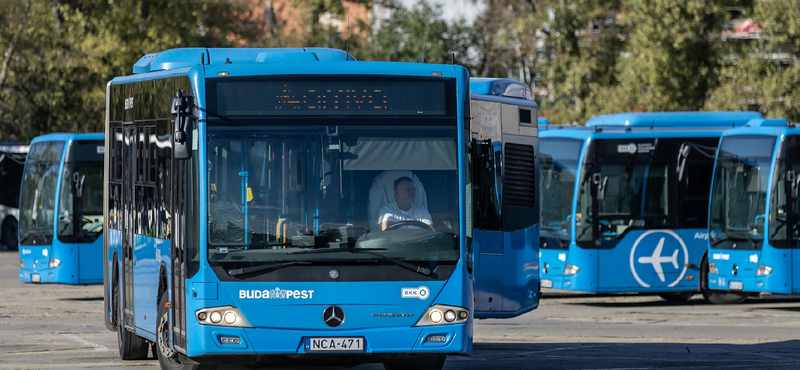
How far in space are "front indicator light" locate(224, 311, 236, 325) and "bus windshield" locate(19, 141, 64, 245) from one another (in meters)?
13.3

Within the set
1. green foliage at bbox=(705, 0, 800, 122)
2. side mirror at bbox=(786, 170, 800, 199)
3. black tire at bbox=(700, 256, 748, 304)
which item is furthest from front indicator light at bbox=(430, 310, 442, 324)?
green foliage at bbox=(705, 0, 800, 122)

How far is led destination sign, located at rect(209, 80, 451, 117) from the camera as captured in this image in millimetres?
9547

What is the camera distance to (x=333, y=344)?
31.1 feet

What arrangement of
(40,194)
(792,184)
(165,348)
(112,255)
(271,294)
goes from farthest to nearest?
1. (40,194)
2. (792,184)
3. (112,255)
4. (165,348)
5. (271,294)

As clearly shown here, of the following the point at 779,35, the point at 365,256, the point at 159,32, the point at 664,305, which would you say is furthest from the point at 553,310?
the point at 159,32

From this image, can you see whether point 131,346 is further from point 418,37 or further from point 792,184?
point 418,37

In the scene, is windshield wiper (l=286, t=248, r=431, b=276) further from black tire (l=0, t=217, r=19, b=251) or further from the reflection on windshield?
black tire (l=0, t=217, r=19, b=251)

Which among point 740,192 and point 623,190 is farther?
point 623,190

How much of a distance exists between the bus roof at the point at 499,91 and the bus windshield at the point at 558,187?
613cm

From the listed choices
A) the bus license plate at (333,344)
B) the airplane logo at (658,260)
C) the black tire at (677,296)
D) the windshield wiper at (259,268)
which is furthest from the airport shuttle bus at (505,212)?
the black tire at (677,296)

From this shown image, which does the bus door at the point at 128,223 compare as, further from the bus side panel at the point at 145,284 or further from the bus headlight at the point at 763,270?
the bus headlight at the point at 763,270

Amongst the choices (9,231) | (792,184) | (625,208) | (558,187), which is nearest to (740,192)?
(792,184)

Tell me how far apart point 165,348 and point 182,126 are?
7.82 feet

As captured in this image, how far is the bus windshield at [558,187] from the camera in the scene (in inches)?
817
